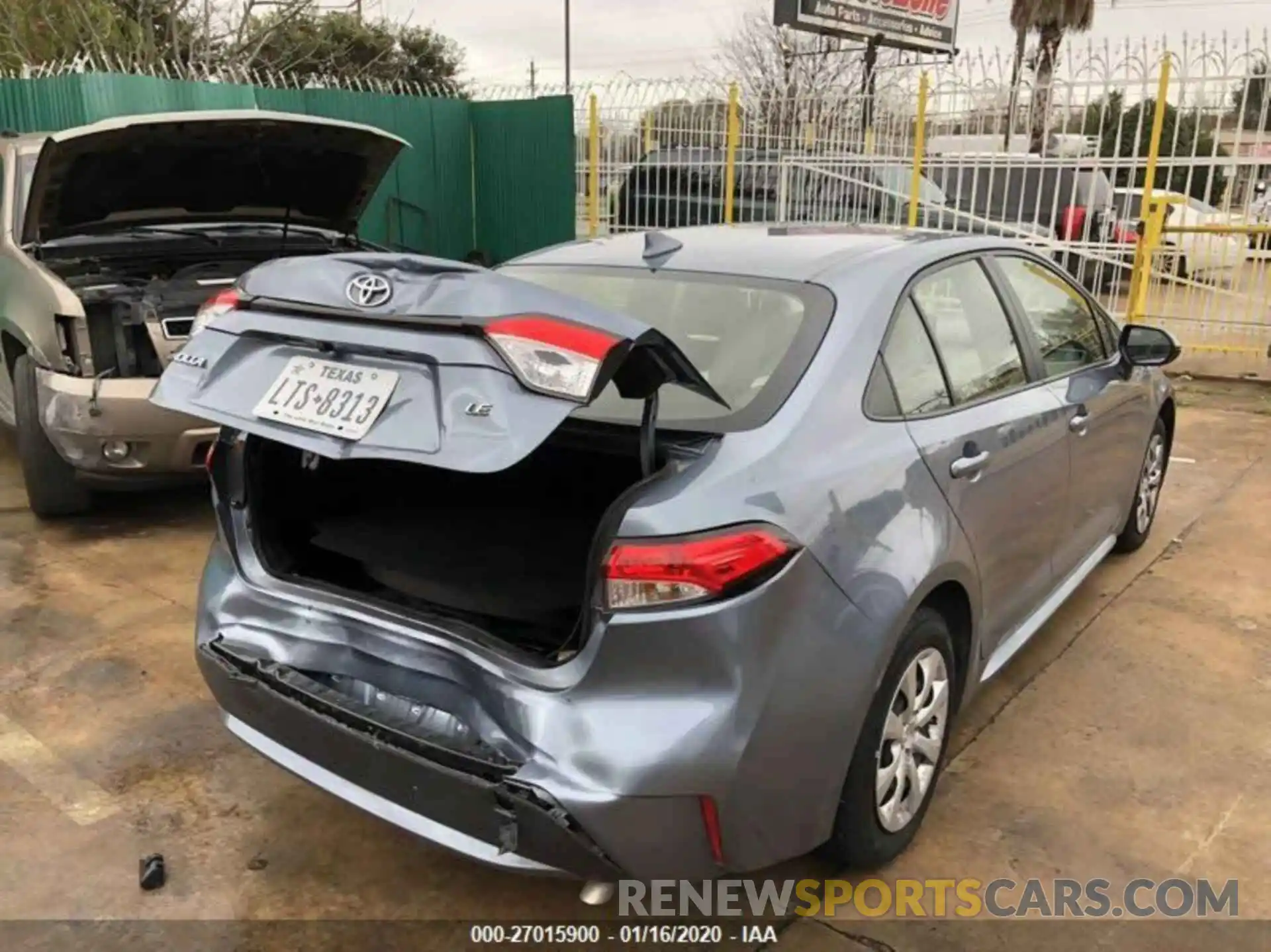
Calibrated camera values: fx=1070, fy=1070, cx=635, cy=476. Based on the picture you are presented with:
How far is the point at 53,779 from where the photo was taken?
9.98ft

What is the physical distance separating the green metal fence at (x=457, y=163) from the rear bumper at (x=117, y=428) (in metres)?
5.30

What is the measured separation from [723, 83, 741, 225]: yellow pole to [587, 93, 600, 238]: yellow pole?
125 centimetres

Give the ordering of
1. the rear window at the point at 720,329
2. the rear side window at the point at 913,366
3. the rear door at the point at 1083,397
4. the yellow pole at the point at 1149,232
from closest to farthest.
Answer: the rear window at the point at 720,329 < the rear side window at the point at 913,366 < the rear door at the point at 1083,397 < the yellow pole at the point at 1149,232

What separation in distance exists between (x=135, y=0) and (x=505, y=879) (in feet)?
62.2

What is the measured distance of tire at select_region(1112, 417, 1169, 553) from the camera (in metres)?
4.55

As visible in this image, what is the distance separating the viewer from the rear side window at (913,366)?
2.64m

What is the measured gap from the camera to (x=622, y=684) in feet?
6.66

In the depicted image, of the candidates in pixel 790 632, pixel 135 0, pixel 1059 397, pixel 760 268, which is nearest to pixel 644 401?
pixel 790 632

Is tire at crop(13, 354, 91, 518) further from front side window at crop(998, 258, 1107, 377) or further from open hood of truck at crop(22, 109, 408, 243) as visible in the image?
front side window at crop(998, 258, 1107, 377)

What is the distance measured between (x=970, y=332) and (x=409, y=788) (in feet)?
6.63

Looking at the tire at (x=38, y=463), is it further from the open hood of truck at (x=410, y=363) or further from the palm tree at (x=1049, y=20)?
the palm tree at (x=1049, y=20)

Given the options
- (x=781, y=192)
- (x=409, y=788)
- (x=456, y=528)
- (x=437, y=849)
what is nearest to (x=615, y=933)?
(x=437, y=849)

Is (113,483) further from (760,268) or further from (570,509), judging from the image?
(760,268)

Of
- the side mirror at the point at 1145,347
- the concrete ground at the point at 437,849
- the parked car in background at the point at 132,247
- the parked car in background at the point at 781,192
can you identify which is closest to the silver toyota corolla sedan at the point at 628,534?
the concrete ground at the point at 437,849
